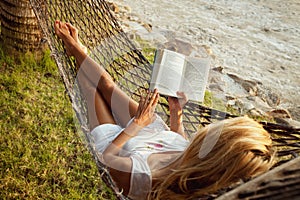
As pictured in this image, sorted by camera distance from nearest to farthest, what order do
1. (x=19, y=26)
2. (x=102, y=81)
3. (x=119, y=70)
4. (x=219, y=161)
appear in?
1. (x=219, y=161)
2. (x=102, y=81)
3. (x=119, y=70)
4. (x=19, y=26)

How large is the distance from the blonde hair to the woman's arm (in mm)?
452

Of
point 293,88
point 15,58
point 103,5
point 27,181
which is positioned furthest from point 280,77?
point 27,181

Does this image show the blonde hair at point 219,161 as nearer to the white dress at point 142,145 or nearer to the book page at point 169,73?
the white dress at point 142,145

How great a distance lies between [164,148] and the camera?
5.98 feet

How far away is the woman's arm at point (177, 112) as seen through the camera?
6.53 feet

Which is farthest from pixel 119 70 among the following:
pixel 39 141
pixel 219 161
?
pixel 219 161

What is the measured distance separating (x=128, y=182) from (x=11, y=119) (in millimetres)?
984

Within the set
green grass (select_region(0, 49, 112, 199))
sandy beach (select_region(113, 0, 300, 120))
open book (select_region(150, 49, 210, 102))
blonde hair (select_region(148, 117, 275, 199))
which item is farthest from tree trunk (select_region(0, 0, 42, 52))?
blonde hair (select_region(148, 117, 275, 199))

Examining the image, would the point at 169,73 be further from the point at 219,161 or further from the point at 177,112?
the point at 219,161

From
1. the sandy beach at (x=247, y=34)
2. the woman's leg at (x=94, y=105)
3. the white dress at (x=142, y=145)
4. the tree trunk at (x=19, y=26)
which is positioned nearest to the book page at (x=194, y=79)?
the white dress at (x=142, y=145)

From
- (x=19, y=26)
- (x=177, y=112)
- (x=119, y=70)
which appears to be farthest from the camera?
(x=19, y=26)

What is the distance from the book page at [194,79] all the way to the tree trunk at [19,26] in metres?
1.00

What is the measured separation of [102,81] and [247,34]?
265cm

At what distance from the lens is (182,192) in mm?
1491
